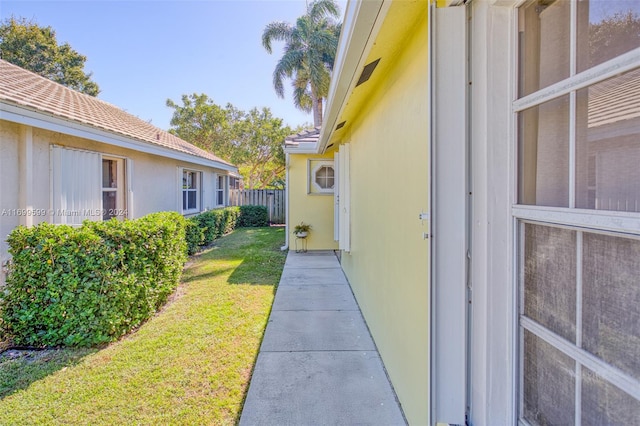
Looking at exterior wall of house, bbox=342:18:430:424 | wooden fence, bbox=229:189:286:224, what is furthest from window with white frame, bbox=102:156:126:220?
wooden fence, bbox=229:189:286:224

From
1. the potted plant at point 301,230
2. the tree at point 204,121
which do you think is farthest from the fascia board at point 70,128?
the tree at point 204,121

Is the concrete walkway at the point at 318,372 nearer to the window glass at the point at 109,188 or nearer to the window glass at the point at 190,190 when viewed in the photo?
the window glass at the point at 109,188

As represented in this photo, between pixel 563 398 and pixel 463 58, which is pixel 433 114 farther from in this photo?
pixel 563 398

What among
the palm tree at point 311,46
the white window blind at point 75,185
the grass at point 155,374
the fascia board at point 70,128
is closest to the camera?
the grass at point 155,374

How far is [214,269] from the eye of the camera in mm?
7219

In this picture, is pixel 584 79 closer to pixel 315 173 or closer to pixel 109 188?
pixel 109 188

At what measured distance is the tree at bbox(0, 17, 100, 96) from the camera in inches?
743

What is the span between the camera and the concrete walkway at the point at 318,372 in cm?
254

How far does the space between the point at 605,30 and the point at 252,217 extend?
15.4m

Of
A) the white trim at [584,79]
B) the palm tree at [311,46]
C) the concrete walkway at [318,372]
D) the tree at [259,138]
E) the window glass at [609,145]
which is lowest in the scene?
the concrete walkway at [318,372]

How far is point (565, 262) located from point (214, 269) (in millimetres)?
7073

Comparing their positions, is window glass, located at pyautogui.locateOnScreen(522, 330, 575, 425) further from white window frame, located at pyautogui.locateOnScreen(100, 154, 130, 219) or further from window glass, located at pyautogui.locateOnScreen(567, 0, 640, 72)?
white window frame, located at pyautogui.locateOnScreen(100, 154, 130, 219)

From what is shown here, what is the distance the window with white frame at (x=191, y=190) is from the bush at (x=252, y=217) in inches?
154

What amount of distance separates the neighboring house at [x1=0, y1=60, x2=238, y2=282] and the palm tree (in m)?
12.1
